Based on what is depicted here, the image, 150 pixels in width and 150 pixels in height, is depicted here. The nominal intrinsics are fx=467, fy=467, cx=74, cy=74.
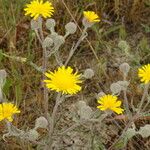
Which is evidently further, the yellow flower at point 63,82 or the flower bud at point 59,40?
the flower bud at point 59,40

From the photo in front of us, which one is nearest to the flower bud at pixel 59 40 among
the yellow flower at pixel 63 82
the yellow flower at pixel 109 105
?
the yellow flower at pixel 63 82

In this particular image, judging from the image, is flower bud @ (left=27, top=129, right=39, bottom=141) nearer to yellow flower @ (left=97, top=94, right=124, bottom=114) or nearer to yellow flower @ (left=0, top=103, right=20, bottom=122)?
yellow flower @ (left=0, top=103, right=20, bottom=122)

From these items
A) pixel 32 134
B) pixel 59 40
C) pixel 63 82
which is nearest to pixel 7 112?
pixel 32 134

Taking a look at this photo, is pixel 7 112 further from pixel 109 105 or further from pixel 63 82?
pixel 109 105

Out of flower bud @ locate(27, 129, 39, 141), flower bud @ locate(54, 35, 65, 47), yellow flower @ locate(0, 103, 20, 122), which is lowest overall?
flower bud @ locate(27, 129, 39, 141)

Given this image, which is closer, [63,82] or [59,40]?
[63,82]

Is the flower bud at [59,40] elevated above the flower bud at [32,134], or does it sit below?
above

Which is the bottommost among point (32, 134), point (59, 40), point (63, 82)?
point (32, 134)

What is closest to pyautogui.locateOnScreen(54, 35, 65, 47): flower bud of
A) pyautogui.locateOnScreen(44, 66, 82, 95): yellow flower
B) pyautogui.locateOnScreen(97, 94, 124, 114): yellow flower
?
pyautogui.locateOnScreen(44, 66, 82, 95): yellow flower

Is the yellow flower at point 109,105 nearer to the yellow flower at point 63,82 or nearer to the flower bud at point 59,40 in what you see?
the yellow flower at point 63,82

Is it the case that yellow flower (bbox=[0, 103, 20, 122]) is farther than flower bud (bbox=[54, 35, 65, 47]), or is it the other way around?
flower bud (bbox=[54, 35, 65, 47])

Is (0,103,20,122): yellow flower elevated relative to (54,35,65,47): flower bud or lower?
lower

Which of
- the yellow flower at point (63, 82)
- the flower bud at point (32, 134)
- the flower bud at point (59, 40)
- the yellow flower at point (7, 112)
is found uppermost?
the flower bud at point (59, 40)
